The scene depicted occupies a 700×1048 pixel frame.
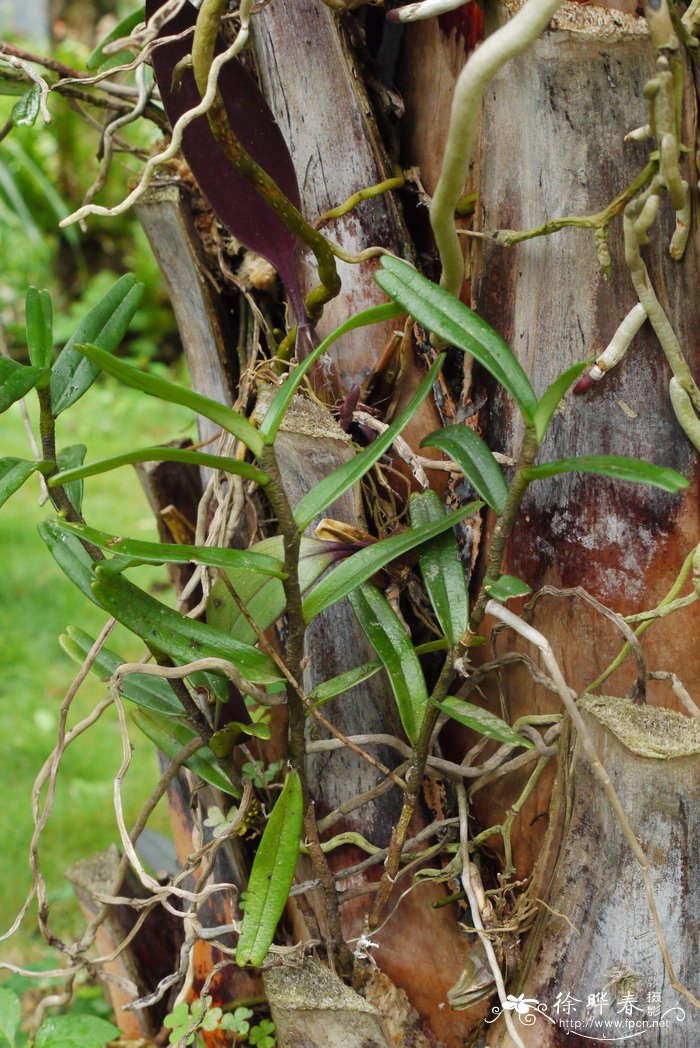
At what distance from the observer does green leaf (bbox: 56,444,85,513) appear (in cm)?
71

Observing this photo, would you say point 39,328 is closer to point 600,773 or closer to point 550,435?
point 550,435

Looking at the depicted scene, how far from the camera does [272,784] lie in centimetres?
84

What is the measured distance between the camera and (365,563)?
70cm

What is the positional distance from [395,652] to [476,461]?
0.57 feet

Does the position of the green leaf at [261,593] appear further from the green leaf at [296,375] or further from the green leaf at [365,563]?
the green leaf at [296,375]

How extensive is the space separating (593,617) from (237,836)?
17.0 inches

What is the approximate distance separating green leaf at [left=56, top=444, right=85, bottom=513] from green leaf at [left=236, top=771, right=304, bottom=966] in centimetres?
28

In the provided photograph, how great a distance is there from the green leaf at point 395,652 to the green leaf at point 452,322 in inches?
9.2

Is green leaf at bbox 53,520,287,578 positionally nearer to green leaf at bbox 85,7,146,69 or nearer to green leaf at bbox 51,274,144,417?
green leaf at bbox 51,274,144,417

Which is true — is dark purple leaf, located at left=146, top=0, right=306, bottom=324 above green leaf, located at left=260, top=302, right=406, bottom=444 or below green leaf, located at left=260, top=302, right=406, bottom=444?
above

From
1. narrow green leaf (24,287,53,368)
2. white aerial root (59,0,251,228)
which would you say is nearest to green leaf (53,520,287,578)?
narrow green leaf (24,287,53,368)

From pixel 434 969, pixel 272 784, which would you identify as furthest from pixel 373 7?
pixel 434 969

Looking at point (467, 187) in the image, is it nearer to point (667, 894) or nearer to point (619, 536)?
point (619, 536)

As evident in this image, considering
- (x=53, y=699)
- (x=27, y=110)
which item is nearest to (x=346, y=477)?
(x=27, y=110)
